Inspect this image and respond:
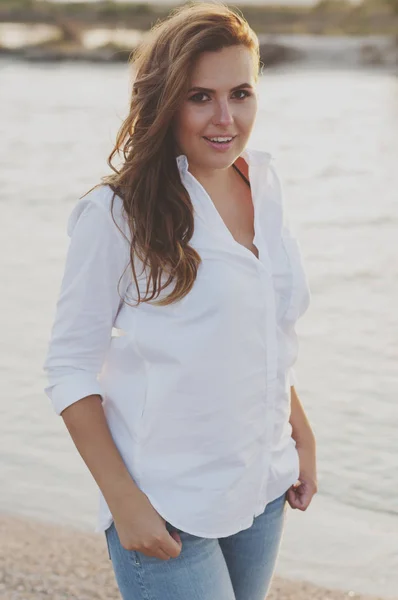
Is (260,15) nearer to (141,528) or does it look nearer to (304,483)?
(304,483)

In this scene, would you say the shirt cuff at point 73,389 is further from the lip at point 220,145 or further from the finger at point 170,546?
the lip at point 220,145

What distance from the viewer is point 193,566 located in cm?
158

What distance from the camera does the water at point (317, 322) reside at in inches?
151

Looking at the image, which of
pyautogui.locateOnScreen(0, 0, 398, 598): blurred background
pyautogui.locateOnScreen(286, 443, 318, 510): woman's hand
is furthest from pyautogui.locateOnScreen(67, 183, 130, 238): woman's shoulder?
pyautogui.locateOnScreen(286, 443, 318, 510): woman's hand

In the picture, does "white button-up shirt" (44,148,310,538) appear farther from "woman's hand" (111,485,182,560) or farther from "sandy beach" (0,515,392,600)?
"sandy beach" (0,515,392,600)

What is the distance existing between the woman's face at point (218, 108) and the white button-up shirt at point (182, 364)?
4 centimetres

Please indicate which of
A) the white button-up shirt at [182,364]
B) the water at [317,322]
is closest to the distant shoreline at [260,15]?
the water at [317,322]

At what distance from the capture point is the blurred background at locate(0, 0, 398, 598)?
389 centimetres

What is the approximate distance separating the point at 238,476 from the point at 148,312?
312 millimetres

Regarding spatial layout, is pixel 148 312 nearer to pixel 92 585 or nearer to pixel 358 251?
pixel 92 585

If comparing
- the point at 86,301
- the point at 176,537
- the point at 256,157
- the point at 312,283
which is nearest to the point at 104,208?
the point at 86,301

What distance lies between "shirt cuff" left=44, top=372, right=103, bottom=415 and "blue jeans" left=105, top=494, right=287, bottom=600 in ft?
0.77

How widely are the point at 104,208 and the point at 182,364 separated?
27cm

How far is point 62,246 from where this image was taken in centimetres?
832
